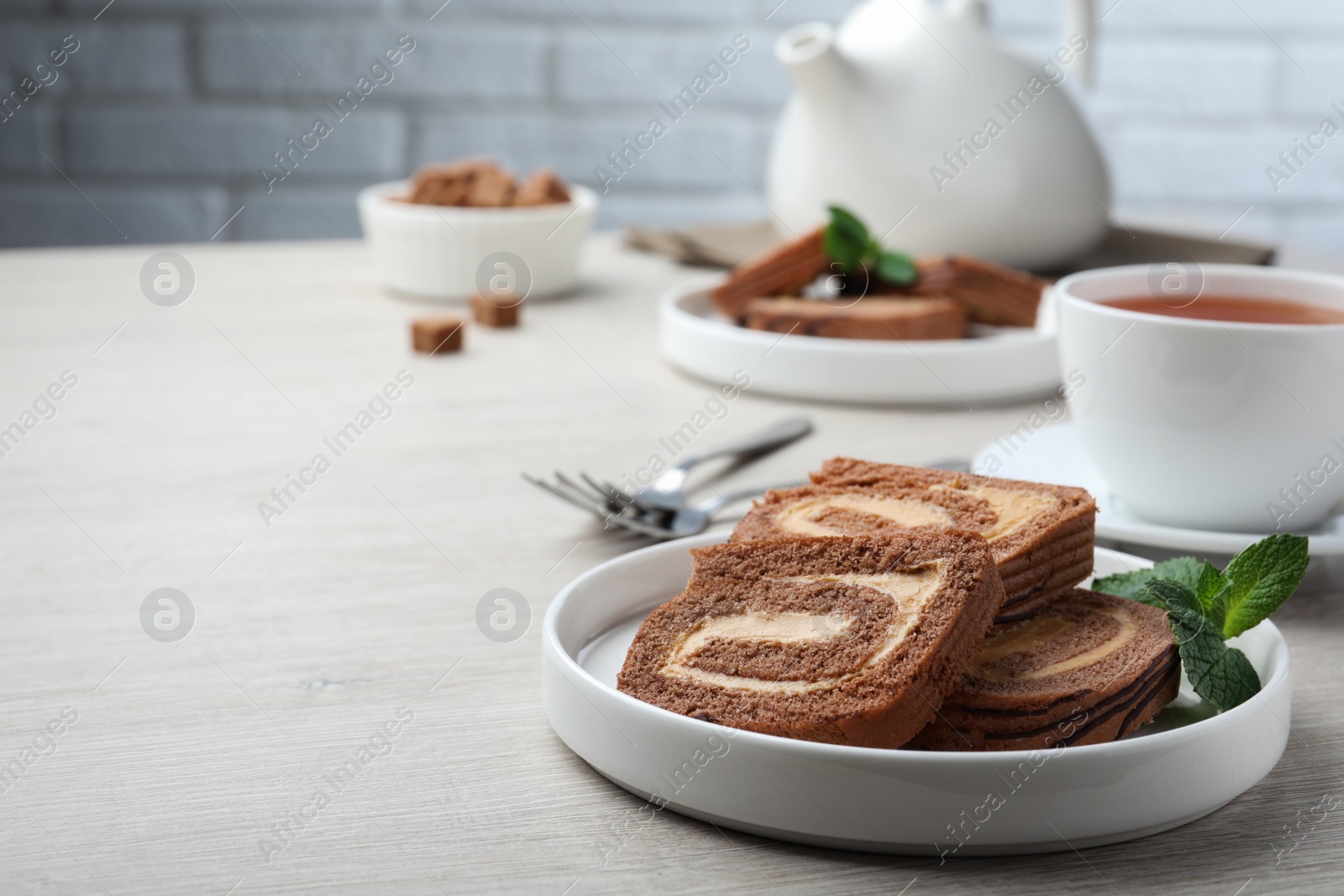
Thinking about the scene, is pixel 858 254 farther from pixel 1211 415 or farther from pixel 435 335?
pixel 1211 415

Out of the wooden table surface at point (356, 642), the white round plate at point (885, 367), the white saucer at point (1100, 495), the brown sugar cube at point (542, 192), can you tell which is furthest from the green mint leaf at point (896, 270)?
the brown sugar cube at point (542, 192)

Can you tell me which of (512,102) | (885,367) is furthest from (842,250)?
(512,102)

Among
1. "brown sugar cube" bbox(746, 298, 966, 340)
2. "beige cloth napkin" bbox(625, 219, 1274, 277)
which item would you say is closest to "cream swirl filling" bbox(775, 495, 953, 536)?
"brown sugar cube" bbox(746, 298, 966, 340)

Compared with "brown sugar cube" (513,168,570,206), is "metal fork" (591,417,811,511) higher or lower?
lower

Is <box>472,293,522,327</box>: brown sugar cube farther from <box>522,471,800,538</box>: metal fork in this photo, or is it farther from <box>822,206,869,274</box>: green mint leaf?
<box>522,471,800,538</box>: metal fork

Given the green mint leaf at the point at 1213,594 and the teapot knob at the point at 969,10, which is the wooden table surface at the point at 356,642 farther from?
the teapot knob at the point at 969,10

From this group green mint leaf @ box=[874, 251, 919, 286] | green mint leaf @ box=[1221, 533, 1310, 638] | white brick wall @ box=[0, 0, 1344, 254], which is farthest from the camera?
white brick wall @ box=[0, 0, 1344, 254]
